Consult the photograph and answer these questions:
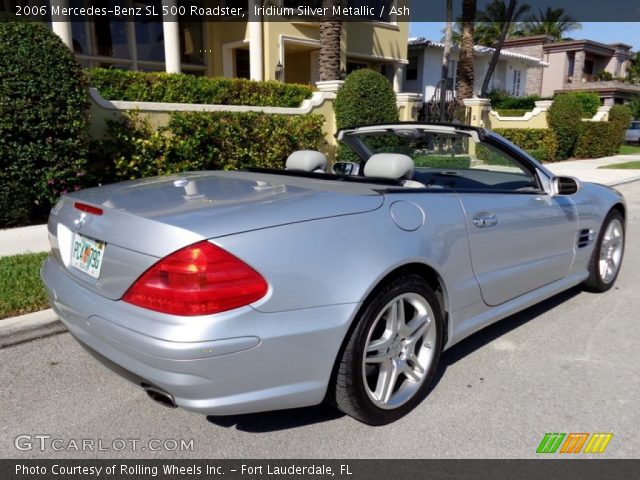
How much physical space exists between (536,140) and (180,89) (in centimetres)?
1322

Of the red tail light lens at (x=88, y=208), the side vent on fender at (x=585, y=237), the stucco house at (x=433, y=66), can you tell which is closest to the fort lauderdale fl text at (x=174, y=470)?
the red tail light lens at (x=88, y=208)

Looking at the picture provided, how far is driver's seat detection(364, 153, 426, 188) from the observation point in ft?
10.2

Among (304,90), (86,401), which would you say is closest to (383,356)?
(86,401)

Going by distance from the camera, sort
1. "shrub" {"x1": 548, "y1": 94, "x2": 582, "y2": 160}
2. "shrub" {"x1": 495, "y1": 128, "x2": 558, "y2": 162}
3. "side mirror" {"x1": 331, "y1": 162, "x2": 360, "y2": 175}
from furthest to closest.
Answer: "shrub" {"x1": 548, "y1": 94, "x2": 582, "y2": 160}
"shrub" {"x1": 495, "y1": 128, "x2": 558, "y2": 162}
"side mirror" {"x1": 331, "y1": 162, "x2": 360, "y2": 175}

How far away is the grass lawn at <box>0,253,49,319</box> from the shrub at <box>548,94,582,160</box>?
18.2m

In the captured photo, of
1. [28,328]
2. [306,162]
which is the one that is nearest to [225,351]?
[306,162]

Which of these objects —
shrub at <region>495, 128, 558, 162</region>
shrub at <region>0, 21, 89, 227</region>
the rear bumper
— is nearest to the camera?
the rear bumper

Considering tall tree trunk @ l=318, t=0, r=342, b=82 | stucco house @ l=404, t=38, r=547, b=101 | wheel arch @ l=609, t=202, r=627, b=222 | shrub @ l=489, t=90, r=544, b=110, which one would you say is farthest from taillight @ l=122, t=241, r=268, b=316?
shrub @ l=489, t=90, r=544, b=110

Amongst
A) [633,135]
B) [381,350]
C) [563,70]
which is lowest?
[633,135]

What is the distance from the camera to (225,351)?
208 cm

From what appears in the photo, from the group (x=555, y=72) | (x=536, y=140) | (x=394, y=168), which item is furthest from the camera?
(x=555, y=72)

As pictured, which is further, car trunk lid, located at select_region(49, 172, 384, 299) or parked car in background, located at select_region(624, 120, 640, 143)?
parked car in background, located at select_region(624, 120, 640, 143)

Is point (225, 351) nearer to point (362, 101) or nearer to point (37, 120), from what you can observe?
point (37, 120)

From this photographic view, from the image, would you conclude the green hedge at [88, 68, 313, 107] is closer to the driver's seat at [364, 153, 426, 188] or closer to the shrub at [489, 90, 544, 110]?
the driver's seat at [364, 153, 426, 188]
